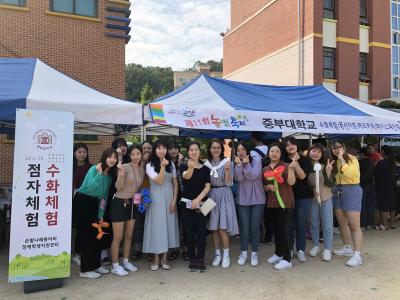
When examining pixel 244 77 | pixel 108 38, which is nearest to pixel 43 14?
pixel 108 38

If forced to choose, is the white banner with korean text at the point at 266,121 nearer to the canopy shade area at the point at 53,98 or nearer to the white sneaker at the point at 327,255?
the canopy shade area at the point at 53,98

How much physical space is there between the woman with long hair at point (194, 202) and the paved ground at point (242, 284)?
0.78 ft

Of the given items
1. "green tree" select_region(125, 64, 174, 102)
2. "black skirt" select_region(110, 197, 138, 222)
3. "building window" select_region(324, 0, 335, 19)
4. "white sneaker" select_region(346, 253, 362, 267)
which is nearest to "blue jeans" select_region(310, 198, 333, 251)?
"white sneaker" select_region(346, 253, 362, 267)

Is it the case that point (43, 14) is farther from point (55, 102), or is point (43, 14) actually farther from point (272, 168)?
point (272, 168)

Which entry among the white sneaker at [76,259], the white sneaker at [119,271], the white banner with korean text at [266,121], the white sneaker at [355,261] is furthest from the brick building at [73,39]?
the white sneaker at [355,261]

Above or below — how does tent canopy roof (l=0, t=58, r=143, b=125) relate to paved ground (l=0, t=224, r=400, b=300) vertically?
above

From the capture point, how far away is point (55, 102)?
4.47 meters

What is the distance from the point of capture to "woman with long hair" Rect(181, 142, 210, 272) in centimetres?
453

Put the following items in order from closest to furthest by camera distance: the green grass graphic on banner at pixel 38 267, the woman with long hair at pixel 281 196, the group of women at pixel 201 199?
the green grass graphic on banner at pixel 38 267 < the group of women at pixel 201 199 < the woman with long hair at pixel 281 196

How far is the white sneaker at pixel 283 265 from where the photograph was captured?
471 centimetres

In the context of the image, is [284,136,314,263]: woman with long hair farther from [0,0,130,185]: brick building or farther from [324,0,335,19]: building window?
[324,0,335,19]: building window

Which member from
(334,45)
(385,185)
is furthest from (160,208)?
(334,45)

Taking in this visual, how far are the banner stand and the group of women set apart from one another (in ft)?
1.23

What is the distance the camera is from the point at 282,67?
60.0ft
